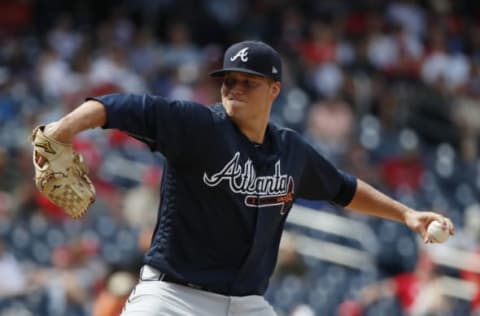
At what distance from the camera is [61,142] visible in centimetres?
415

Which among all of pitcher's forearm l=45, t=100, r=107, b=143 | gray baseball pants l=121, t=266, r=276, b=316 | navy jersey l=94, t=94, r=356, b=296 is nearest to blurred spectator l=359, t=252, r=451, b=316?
navy jersey l=94, t=94, r=356, b=296

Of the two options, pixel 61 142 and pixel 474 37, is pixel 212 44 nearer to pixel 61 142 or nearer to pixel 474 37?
pixel 474 37

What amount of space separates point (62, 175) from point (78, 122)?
0.26 m

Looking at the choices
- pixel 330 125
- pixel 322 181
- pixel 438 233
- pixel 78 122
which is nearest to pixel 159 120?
pixel 78 122

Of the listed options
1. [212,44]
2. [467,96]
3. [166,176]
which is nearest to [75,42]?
[212,44]

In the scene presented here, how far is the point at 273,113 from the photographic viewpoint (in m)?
12.4

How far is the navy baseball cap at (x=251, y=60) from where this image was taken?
463 cm

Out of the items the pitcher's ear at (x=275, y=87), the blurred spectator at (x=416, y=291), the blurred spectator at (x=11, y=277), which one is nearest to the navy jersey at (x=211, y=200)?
the pitcher's ear at (x=275, y=87)

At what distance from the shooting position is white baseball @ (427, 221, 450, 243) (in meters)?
4.83

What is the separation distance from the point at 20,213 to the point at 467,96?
21.2ft

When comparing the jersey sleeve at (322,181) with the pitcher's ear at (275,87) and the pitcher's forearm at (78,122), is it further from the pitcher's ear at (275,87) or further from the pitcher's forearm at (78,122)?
the pitcher's forearm at (78,122)

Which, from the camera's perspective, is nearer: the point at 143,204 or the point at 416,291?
the point at 416,291

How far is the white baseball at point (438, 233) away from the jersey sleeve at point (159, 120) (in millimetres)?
1084

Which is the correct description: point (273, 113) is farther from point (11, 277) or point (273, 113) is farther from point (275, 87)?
point (275, 87)
